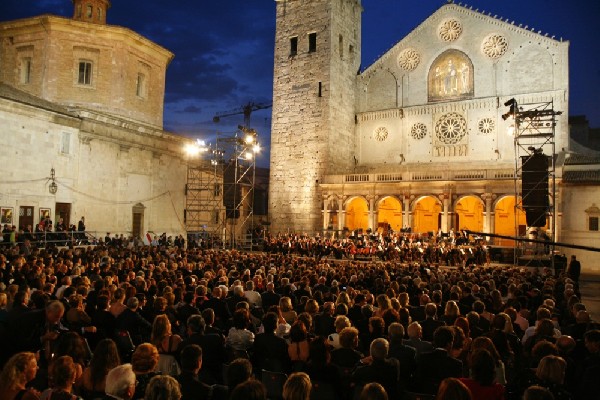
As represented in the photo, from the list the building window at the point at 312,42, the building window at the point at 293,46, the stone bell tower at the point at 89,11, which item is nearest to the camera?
the stone bell tower at the point at 89,11

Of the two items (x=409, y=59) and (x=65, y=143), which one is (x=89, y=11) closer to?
(x=65, y=143)

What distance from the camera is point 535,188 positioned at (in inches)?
805

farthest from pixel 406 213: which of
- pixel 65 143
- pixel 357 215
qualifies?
pixel 65 143

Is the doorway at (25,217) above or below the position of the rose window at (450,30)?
below

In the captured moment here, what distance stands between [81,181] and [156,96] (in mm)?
10434

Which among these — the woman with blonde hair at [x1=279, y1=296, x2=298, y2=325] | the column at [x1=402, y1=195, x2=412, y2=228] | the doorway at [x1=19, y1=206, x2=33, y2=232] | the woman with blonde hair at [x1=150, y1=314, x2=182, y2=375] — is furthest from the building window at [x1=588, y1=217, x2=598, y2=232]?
the doorway at [x1=19, y1=206, x2=33, y2=232]

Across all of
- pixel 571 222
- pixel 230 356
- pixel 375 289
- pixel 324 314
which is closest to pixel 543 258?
pixel 571 222

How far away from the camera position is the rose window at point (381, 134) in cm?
3738

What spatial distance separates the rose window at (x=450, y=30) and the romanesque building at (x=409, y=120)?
77mm

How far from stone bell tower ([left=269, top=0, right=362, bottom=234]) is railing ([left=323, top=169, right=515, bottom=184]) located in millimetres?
1940

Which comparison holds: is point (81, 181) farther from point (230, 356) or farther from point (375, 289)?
point (230, 356)

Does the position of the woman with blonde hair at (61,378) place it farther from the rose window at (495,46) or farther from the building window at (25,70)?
the rose window at (495,46)

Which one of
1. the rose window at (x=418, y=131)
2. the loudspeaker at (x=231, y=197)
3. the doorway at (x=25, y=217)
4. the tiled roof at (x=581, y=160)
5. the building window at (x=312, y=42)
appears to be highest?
the building window at (x=312, y=42)

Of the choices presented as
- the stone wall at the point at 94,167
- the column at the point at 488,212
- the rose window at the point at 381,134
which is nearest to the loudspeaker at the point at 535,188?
the column at the point at 488,212
